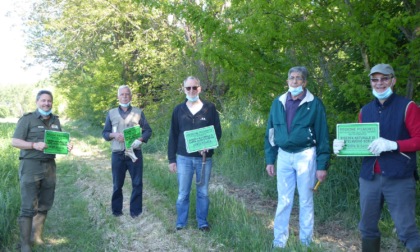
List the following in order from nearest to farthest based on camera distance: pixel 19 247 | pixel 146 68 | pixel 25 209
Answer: pixel 25 209 → pixel 19 247 → pixel 146 68

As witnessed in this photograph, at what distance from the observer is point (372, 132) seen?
3.86 m

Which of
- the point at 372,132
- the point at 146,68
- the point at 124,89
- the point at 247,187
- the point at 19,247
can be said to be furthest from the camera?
the point at 146,68

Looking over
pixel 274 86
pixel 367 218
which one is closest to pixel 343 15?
pixel 274 86

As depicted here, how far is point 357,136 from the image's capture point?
397 cm

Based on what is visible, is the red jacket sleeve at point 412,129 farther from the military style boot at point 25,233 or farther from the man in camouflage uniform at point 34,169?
the military style boot at point 25,233

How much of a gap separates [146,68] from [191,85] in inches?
484

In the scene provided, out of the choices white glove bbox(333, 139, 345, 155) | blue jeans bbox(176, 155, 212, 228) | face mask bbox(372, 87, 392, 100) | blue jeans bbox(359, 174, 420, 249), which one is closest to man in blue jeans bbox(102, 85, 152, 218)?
blue jeans bbox(176, 155, 212, 228)

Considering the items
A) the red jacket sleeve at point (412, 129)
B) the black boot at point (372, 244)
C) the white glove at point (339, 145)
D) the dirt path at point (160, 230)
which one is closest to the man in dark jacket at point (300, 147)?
the white glove at point (339, 145)

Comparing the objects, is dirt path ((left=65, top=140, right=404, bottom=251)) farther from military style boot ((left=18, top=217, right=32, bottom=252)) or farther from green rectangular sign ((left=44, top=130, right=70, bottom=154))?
green rectangular sign ((left=44, top=130, right=70, bottom=154))

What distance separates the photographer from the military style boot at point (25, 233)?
4852 mm

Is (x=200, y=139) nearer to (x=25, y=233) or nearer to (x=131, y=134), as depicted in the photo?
(x=131, y=134)

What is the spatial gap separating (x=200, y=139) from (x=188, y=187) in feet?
2.39

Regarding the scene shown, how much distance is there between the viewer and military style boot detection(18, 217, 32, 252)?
485 cm

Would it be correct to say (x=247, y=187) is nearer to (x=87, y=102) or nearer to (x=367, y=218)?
(x=367, y=218)
